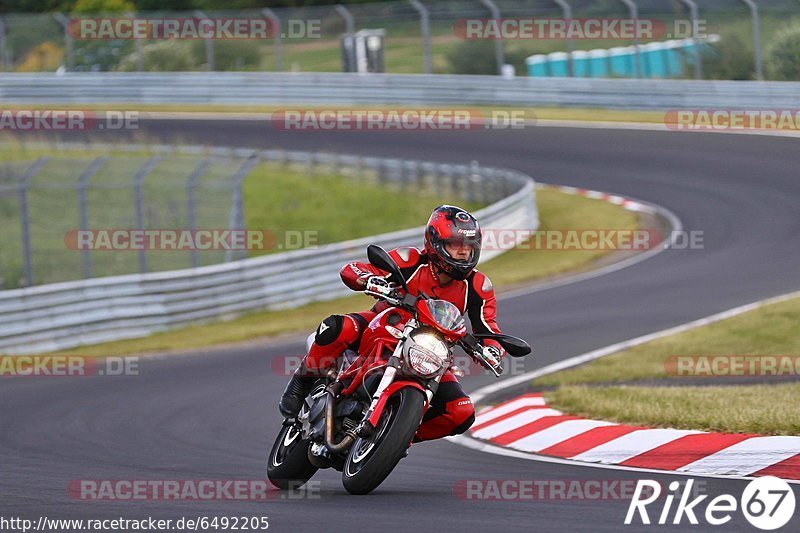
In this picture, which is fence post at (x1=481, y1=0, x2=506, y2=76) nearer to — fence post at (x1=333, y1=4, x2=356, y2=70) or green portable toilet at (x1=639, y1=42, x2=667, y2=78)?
fence post at (x1=333, y1=4, x2=356, y2=70)

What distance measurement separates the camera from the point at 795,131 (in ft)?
96.9

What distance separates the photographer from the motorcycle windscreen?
759 centimetres

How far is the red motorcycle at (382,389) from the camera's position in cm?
746

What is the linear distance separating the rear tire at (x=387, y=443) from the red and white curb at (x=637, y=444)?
203 cm

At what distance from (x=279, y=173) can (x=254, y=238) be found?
5.00 meters

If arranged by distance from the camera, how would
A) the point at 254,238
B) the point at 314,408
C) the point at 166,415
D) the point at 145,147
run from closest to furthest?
the point at 314,408 → the point at 166,415 → the point at 254,238 → the point at 145,147

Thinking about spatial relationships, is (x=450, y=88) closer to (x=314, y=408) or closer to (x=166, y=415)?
(x=166, y=415)

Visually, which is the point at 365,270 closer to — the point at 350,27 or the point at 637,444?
the point at 637,444

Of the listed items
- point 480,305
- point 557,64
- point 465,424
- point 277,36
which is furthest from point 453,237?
point 277,36

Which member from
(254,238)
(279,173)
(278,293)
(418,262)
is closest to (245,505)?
(418,262)

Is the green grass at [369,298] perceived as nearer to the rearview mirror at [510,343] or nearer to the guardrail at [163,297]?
the guardrail at [163,297]

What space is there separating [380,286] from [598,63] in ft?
89.8

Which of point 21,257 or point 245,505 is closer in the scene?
point 245,505

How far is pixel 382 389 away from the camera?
761cm
